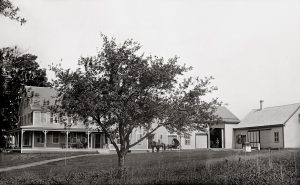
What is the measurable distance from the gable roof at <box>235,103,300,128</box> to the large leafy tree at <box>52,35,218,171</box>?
28557 millimetres

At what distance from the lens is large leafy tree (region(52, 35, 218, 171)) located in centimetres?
1631

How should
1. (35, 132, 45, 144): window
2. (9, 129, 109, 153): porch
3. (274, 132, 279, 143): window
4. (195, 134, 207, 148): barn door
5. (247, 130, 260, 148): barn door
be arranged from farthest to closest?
(195, 134, 207, 148): barn door < (35, 132, 45, 144): window < (247, 130, 260, 148): barn door < (9, 129, 109, 153): porch < (274, 132, 279, 143): window

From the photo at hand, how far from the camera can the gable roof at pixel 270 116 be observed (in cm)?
4412

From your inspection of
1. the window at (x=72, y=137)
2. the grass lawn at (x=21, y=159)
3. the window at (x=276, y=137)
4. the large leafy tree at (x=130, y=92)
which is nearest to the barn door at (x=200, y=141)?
the window at (x=276, y=137)

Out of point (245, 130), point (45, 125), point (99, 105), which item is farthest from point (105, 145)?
point (99, 105)

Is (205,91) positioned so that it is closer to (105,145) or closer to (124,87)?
(124,87)

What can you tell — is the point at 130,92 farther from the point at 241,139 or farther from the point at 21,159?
the point at 241,139

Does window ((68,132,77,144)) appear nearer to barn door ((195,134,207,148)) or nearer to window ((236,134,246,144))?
barn door ((195,134,207,148))

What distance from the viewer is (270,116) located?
4750 cm

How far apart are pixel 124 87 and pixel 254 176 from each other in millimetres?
5960

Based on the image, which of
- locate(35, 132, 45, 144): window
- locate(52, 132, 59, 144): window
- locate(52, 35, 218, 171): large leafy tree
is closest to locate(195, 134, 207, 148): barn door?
locate(52, 132, 59, 144): window

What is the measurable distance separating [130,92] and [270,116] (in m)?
34.0

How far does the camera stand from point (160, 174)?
18.8 meters

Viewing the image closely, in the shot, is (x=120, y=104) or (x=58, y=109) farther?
(x=58, y=109)
